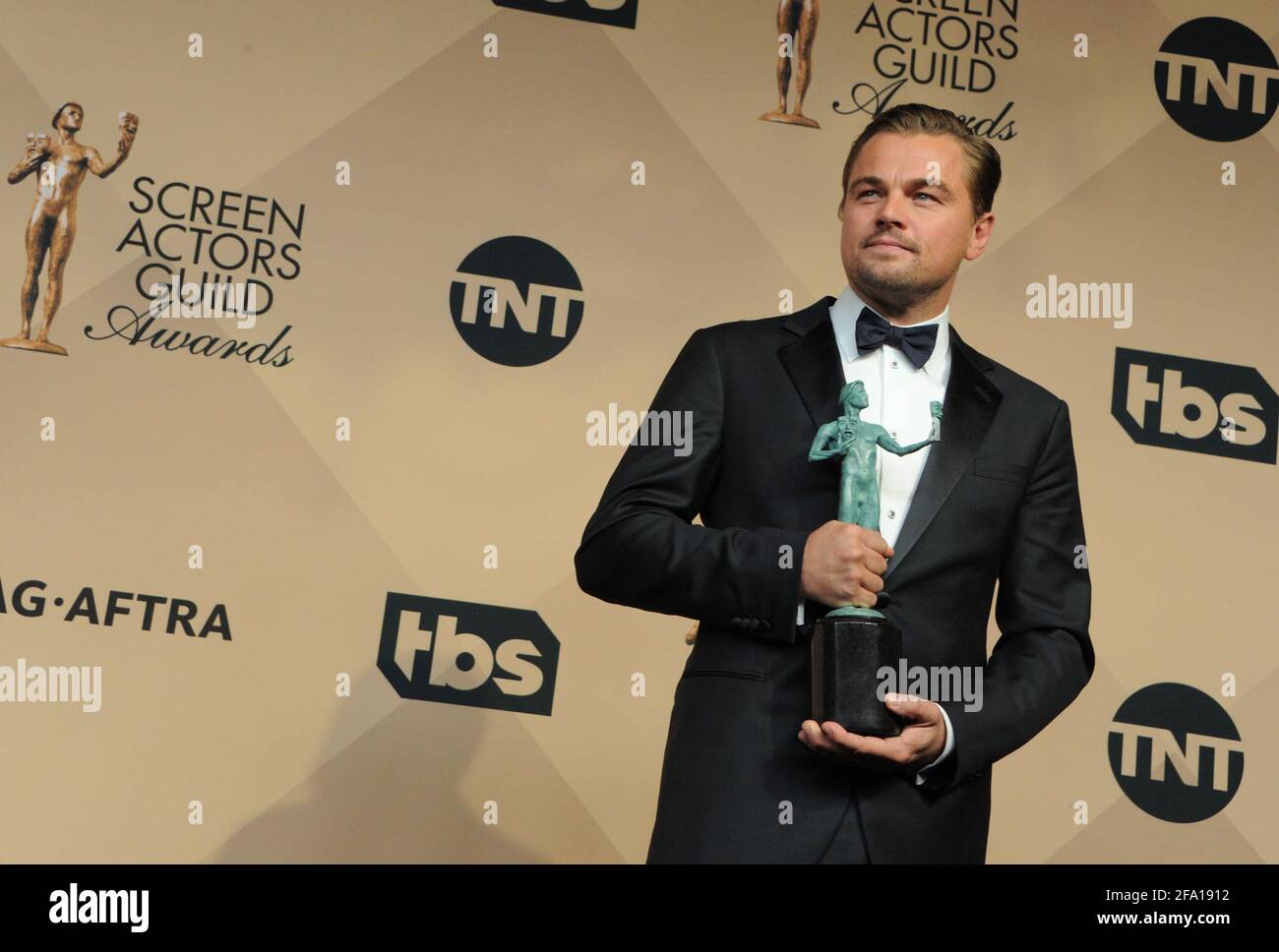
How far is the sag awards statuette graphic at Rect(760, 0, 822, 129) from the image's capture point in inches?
159

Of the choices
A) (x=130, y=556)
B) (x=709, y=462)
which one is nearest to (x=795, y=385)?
(x=709, y=462)

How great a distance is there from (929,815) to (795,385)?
0.58 metres

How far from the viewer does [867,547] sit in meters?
1.84

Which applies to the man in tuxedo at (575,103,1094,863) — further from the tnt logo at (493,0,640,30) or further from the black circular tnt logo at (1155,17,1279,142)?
the black circular tnt logo at (1155,17,1279,142)

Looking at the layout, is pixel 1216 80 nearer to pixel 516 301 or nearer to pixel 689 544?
pixel 516 301

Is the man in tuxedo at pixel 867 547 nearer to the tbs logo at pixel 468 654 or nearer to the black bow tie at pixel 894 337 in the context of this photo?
the black bow tie at pixel 894 337

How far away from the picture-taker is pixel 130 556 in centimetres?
359

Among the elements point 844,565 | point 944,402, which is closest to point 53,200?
point 944,402

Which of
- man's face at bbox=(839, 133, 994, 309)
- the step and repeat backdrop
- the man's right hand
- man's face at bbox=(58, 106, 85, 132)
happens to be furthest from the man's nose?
man's face at bbox=(58, 106, 85, 132)

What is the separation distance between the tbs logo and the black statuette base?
193 centimetres

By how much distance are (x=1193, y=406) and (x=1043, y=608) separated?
215 centimetres

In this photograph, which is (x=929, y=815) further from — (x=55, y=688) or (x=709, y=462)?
(x=55, y=688)

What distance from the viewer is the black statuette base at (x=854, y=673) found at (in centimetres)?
180

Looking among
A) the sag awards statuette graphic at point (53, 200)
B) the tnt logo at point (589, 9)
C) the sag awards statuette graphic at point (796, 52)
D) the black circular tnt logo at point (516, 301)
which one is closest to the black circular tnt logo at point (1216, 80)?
the sag awards statuette graphic at point (796, 52)
